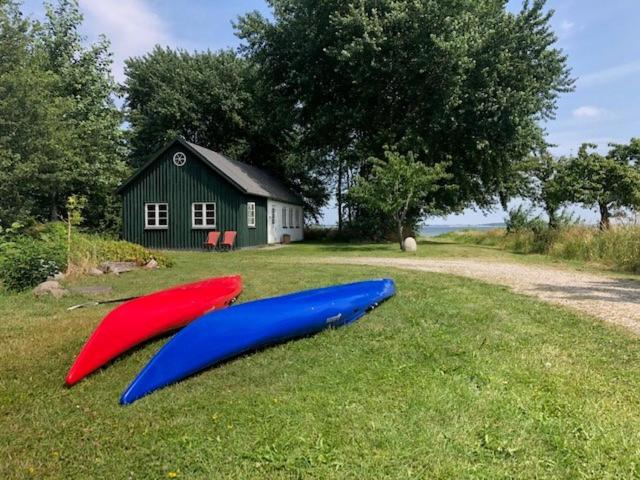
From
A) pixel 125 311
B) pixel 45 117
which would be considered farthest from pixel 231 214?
pixel 125 311

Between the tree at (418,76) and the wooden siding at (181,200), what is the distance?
6218mm

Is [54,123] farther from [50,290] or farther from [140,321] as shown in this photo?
[140,321]

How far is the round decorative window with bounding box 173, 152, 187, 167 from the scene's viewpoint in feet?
70.8

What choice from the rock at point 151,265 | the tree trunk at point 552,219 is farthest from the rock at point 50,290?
the tree trunk at point 552,219

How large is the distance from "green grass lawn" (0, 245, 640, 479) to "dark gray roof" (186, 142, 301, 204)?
16166 millimetres

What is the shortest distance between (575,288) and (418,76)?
16.4 metres

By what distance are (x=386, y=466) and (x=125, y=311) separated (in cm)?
342

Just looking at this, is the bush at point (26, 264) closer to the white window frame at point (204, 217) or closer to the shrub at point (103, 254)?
the shrub at point (103, 254)

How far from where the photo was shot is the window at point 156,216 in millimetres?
21984

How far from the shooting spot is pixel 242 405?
3.71 m

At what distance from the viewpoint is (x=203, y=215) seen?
851 inches

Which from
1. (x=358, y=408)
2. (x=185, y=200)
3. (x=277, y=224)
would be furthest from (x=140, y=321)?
(x=277, y=224)

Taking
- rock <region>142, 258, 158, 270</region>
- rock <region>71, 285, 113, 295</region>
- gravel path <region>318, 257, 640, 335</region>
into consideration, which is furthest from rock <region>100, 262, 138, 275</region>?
gravel path <region>318, 257, 640, 335</region>

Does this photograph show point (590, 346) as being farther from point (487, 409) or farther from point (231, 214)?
point (231, 214)
